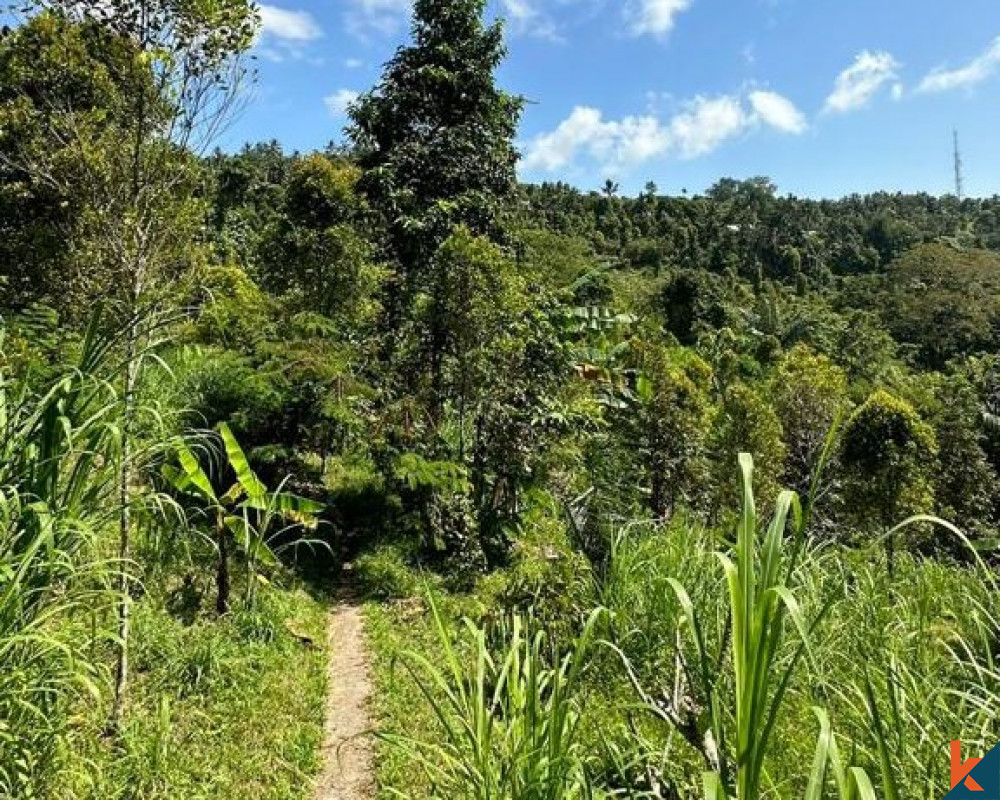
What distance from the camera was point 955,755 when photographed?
166 cm

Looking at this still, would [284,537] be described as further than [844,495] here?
No

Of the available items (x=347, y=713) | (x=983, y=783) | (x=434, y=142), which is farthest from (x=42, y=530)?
(x=434, y=142)

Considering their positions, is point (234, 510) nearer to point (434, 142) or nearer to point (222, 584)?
point (222, 584)

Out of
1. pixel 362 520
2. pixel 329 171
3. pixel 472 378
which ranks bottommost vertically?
pixel 362 520

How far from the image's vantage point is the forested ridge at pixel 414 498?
2.05 m

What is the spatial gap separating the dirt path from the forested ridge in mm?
113

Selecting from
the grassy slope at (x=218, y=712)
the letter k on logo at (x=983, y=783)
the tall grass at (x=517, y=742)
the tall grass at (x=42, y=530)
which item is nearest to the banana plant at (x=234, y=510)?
the grassy slope at (x=218, y=712)

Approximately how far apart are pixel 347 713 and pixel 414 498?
150 inches

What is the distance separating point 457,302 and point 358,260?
268cm

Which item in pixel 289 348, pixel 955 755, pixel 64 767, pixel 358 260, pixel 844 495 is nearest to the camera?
pixel 955 755

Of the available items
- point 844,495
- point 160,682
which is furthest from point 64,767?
point 844,495

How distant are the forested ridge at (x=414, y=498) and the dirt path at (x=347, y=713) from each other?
0.37ft

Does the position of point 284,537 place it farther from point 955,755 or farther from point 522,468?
point 955,755

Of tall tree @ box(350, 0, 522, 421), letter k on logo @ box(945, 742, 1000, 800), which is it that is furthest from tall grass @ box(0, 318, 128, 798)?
tall tree @ box(350, 0, 522, 421)
